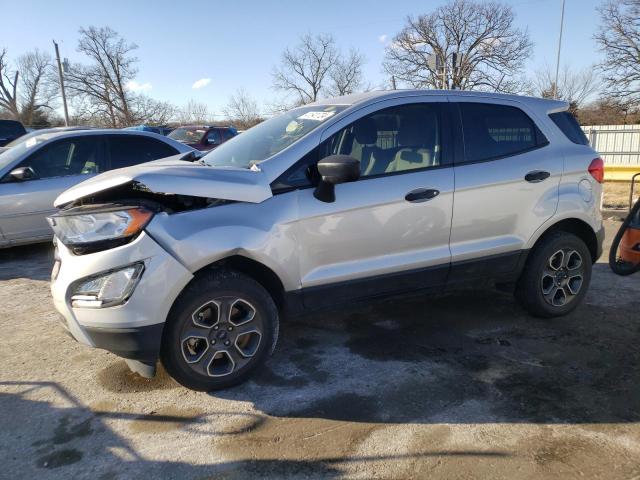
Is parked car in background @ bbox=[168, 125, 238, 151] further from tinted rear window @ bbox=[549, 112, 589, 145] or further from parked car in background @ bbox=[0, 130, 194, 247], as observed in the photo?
tinted rear window @ bbox=[549, 112, 589, 145]

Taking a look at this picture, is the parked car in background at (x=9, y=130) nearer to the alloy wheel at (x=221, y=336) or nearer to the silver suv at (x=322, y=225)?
the silver suv at (x=322, y=225)

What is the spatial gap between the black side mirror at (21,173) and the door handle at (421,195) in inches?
204

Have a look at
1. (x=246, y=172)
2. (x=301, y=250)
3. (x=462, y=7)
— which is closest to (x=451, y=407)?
(x=301, y=250)

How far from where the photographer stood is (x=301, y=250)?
3.28m

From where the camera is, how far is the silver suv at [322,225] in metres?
2.90

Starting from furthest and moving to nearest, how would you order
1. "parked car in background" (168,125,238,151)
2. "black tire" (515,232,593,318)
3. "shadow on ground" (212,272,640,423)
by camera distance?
1. "parked car in background" (168,125,238,151)
2. "black tire" (515,232,593,318)
3. "shadow on ground" (212,272,640,423)

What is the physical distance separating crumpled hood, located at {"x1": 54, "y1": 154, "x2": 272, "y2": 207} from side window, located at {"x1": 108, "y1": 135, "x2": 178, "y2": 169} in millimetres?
3828

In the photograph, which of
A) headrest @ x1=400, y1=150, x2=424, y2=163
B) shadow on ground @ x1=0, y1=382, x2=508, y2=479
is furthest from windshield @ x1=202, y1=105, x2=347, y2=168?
shadow on ground @ x1=0, y1=382, x2=508, y2=479

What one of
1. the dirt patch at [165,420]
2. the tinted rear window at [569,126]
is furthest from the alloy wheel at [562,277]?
the dirt patch at [165,420]

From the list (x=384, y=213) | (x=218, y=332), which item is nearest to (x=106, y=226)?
(x=218, y=332)

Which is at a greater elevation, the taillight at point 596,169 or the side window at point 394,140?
the side window at point 394,140

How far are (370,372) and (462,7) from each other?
50216mm

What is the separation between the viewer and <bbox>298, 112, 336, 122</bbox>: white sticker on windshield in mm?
3606

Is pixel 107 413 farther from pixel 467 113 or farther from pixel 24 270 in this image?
pixel 24 270
